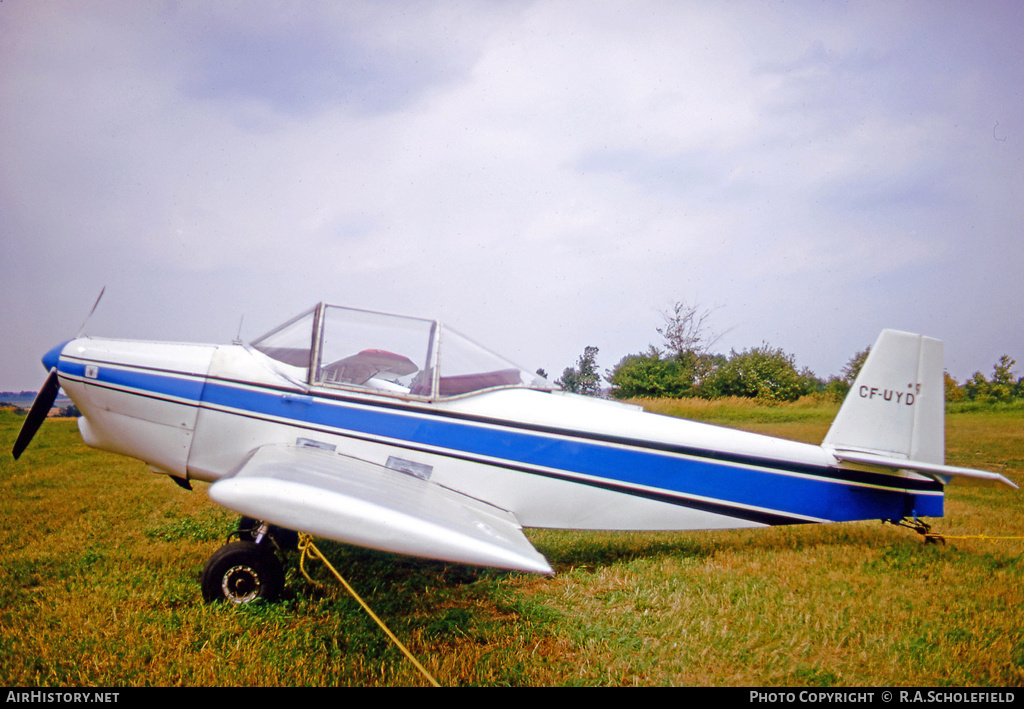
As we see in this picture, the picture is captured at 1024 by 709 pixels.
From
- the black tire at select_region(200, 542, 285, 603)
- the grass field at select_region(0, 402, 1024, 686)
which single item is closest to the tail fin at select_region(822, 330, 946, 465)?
the grass field at select_region(0, 402, 1024, 686)

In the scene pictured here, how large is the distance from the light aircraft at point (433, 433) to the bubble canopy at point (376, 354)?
1 centimetres

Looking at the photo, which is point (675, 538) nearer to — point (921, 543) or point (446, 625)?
point (921, 543)

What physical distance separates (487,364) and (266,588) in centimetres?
197

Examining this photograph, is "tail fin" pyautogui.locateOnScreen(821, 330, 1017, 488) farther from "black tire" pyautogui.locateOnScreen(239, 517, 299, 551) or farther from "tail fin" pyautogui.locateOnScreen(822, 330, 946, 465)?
"black tire" pyautogui.locateOnScreen(239, 517, 299, 551)

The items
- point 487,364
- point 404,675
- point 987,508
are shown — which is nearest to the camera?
point 404,675

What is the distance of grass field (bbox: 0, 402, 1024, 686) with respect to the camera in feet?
7.38

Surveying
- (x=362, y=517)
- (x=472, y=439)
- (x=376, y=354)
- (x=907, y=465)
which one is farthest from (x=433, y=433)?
(x=907, y=465)

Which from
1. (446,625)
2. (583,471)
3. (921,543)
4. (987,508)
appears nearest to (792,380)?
(987,508)

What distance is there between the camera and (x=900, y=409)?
3771 mm

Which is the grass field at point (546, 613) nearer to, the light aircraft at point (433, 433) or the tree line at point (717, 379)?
the light aircraft at point (433, 433)

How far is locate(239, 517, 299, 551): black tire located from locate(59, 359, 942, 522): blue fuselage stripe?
88cm

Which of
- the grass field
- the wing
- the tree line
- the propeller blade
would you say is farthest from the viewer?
the tree line

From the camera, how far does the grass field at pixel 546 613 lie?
7.38ft

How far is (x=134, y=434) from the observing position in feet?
10.8
